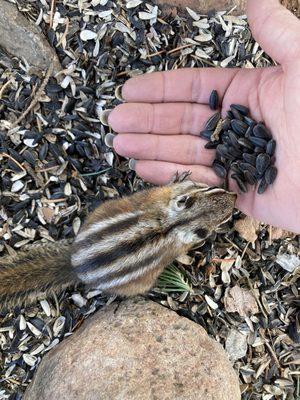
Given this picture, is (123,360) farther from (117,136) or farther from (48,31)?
(48,31)

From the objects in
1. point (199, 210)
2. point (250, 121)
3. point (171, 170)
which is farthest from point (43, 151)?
point (250, 121)

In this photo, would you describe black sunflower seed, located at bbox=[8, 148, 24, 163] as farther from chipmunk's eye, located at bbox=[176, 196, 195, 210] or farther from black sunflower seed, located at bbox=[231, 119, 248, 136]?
black sunflower seed, located at bbox=[231, 119, 248, 136]

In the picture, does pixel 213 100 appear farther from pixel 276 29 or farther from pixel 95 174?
pixel 95 174

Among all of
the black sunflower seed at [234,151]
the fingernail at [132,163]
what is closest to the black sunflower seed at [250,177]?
the black sunflower seed at [234,151]

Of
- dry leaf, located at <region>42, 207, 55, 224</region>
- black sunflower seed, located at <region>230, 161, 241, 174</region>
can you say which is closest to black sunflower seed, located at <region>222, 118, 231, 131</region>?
black sunflower seed, located at <region>230, 161, 241, 174</region>

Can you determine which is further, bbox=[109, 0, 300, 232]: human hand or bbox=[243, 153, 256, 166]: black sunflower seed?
bbox=[243, 153, 256, 166]: black sunflower seed

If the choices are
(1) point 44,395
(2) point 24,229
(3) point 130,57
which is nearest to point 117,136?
(3) point 130,57
